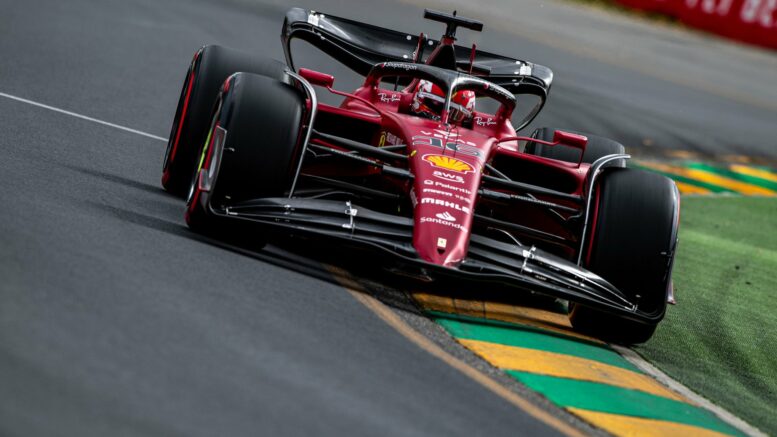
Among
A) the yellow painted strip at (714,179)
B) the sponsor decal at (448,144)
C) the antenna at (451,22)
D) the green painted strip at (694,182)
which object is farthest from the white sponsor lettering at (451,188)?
the yellow painted strip at (714,179)

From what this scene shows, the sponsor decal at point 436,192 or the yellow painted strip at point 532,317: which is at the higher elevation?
the sponsor decal at point 436,192

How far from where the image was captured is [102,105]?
36.4ft

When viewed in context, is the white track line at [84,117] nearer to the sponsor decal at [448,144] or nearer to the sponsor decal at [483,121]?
the sponsor decal at [483,121]

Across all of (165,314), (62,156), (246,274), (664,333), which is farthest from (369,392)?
(62,156)

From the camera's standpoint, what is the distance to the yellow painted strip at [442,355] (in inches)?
219

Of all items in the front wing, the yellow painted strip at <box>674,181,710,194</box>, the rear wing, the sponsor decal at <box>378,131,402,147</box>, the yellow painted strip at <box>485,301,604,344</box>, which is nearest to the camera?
the front wing

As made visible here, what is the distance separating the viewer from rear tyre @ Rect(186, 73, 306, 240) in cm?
684

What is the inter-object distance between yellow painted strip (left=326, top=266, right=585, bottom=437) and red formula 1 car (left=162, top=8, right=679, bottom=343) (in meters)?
0.28

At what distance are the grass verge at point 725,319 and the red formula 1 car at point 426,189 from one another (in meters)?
0.45

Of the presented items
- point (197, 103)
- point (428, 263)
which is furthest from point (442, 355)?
point (197, 103)

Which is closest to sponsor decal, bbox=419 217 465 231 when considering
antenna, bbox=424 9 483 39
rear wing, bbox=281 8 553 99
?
antenna, bbox=424 9 483 39

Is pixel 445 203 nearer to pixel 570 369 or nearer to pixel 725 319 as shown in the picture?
pixel 570 369

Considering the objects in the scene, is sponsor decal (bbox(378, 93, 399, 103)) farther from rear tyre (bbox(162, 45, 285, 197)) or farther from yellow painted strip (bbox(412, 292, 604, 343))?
yellow painted strip (bbox(412, 292, 604, 343))

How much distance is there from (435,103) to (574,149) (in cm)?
167
